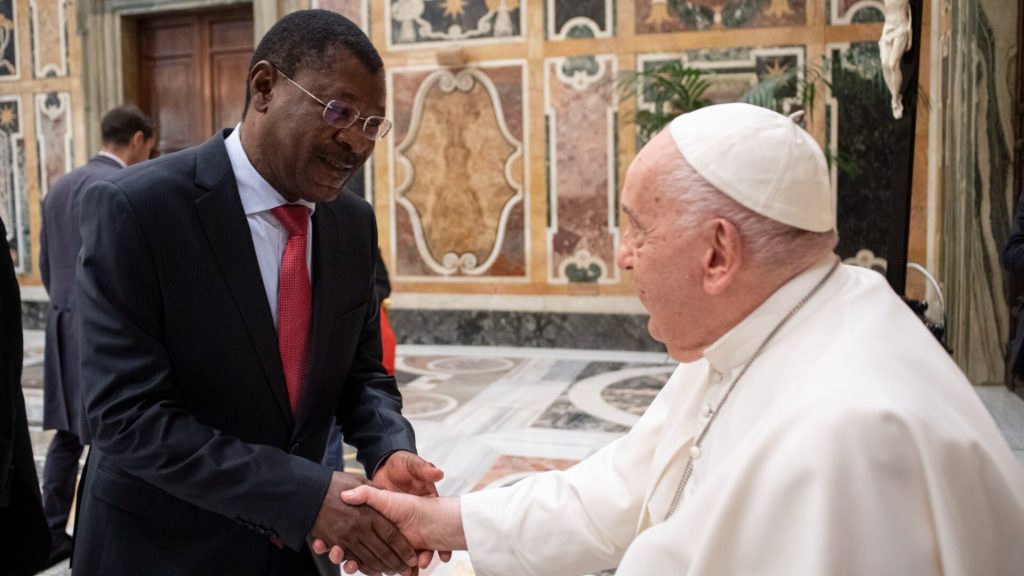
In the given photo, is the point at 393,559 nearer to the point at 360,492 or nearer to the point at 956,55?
the point at 360,492

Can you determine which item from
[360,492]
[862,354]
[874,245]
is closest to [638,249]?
[862,354]

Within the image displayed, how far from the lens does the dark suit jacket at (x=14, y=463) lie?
6.68 ft

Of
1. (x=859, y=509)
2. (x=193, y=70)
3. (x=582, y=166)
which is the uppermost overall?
(x=193, y=70)

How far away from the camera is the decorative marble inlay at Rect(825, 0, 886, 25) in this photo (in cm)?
781

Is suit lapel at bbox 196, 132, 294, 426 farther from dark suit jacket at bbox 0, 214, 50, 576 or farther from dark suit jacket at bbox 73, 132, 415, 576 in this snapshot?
dark suit jacket at bbox 0, 214, 50, 576

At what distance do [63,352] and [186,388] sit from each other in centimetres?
281

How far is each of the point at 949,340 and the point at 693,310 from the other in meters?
5.85

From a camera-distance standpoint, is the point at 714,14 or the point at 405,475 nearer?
the point at 405,475

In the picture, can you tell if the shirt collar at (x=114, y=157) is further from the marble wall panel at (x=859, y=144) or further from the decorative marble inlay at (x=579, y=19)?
the marble wall panel at (x=859, y=144)

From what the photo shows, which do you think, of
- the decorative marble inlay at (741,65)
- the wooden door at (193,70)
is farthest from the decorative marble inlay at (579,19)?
the wooden door at (193,70)

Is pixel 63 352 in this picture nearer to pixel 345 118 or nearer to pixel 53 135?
pixel 345 118

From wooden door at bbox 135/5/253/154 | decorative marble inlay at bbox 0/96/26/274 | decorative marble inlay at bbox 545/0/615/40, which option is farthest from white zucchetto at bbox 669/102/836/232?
decorative marble inlay at bbox 0/96/26/274

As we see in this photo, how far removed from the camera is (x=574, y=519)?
1.91 m

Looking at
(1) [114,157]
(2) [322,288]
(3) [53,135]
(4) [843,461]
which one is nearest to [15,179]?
(3) [53,135]
